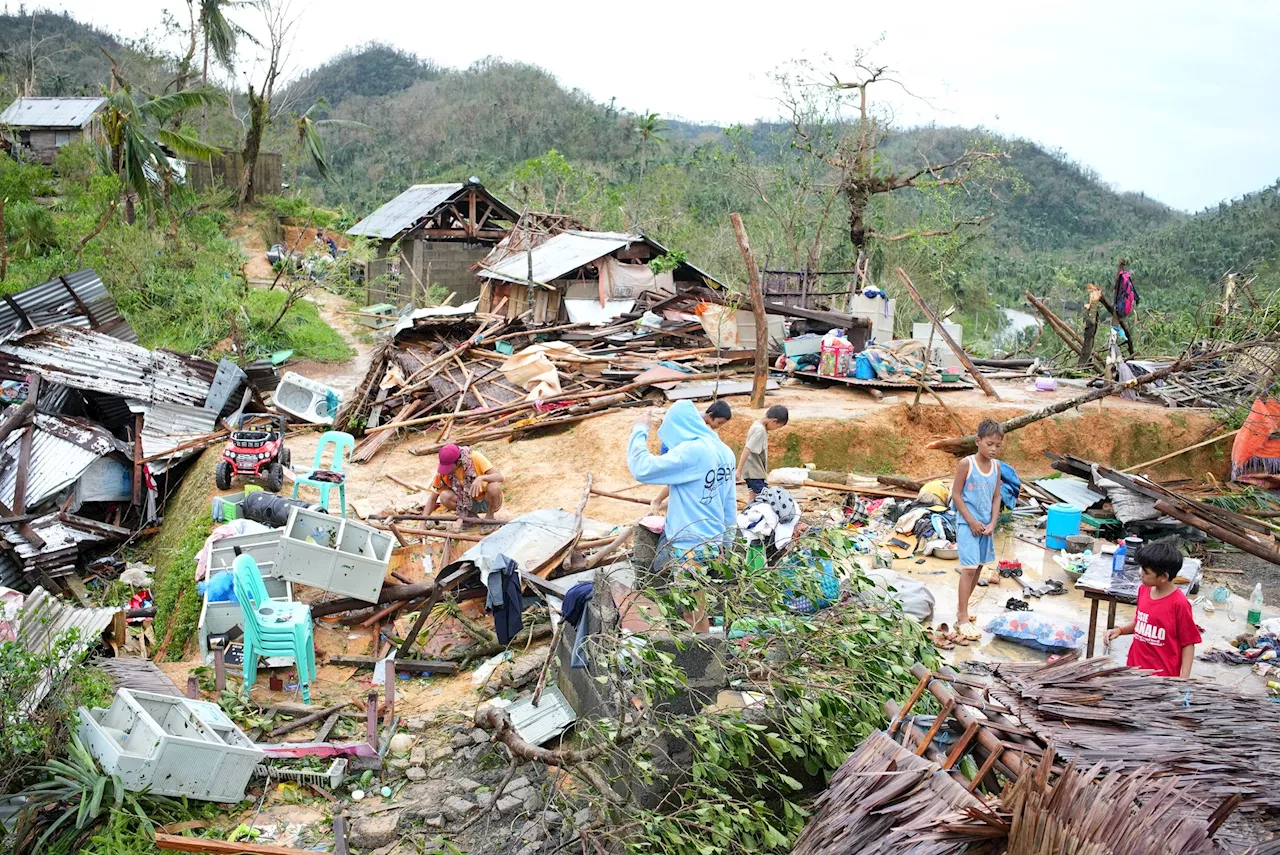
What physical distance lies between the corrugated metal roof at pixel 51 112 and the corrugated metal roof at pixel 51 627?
98.1 ft

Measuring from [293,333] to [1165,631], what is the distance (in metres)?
18.4

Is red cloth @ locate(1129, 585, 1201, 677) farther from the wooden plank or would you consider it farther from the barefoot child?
the wooden plank

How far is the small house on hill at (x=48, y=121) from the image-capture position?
3309 cm

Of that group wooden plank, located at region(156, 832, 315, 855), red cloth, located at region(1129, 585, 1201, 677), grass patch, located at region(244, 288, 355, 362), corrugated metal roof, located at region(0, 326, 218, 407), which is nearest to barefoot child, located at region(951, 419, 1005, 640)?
red cloth, located at region(1129, 585, 1201, 677)

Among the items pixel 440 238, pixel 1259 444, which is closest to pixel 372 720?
pixel 1259 444

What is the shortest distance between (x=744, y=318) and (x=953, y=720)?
487 inches

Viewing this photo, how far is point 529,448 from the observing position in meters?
13.5

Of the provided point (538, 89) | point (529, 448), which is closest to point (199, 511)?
point (529, 448)

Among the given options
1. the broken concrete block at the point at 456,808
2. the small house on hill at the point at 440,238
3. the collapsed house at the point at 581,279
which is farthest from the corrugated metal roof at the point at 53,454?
the small house on hill at the point at 440,238

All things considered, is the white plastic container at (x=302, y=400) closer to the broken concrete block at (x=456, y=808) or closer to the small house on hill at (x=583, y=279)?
the small house on hill at (x=583, y=279)

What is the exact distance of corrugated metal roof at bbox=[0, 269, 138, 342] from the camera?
16.3 m

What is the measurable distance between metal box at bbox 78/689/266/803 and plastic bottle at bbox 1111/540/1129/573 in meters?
5.79

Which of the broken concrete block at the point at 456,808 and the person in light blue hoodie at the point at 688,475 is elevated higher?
the person in light blue hoodie at the point at 688,475

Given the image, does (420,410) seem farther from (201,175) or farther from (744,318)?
(201,175)
